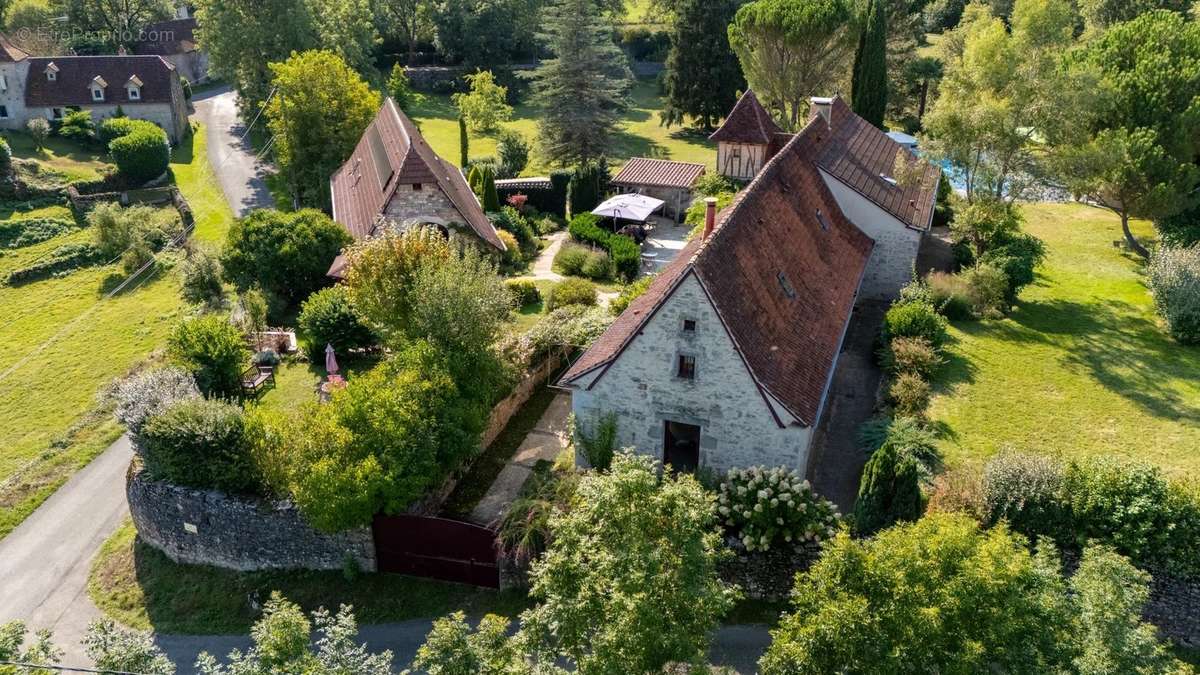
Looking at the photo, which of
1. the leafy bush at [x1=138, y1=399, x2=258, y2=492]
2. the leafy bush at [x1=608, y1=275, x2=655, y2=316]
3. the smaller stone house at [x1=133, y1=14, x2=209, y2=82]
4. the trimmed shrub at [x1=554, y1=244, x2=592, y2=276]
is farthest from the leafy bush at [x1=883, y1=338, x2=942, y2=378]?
the smaller stone house at [x1=133, y1=14, x2=209, y2=82]

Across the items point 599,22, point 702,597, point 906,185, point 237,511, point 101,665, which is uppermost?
point 599,22

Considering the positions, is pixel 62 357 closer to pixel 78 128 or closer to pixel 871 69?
pixel 78 128

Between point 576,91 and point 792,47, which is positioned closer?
point 576,91

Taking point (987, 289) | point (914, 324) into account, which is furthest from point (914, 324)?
point (987, 289)

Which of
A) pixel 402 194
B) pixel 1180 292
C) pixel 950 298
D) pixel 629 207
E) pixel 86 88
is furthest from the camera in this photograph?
pixel 86 88

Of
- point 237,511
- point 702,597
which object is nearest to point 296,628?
point 702,597

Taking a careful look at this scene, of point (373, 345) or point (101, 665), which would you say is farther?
point (373, 345)

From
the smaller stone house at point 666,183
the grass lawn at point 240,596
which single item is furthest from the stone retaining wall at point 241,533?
the smaller stone house at point 666,183

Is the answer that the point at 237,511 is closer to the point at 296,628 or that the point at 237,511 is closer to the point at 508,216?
the point at 296,628
